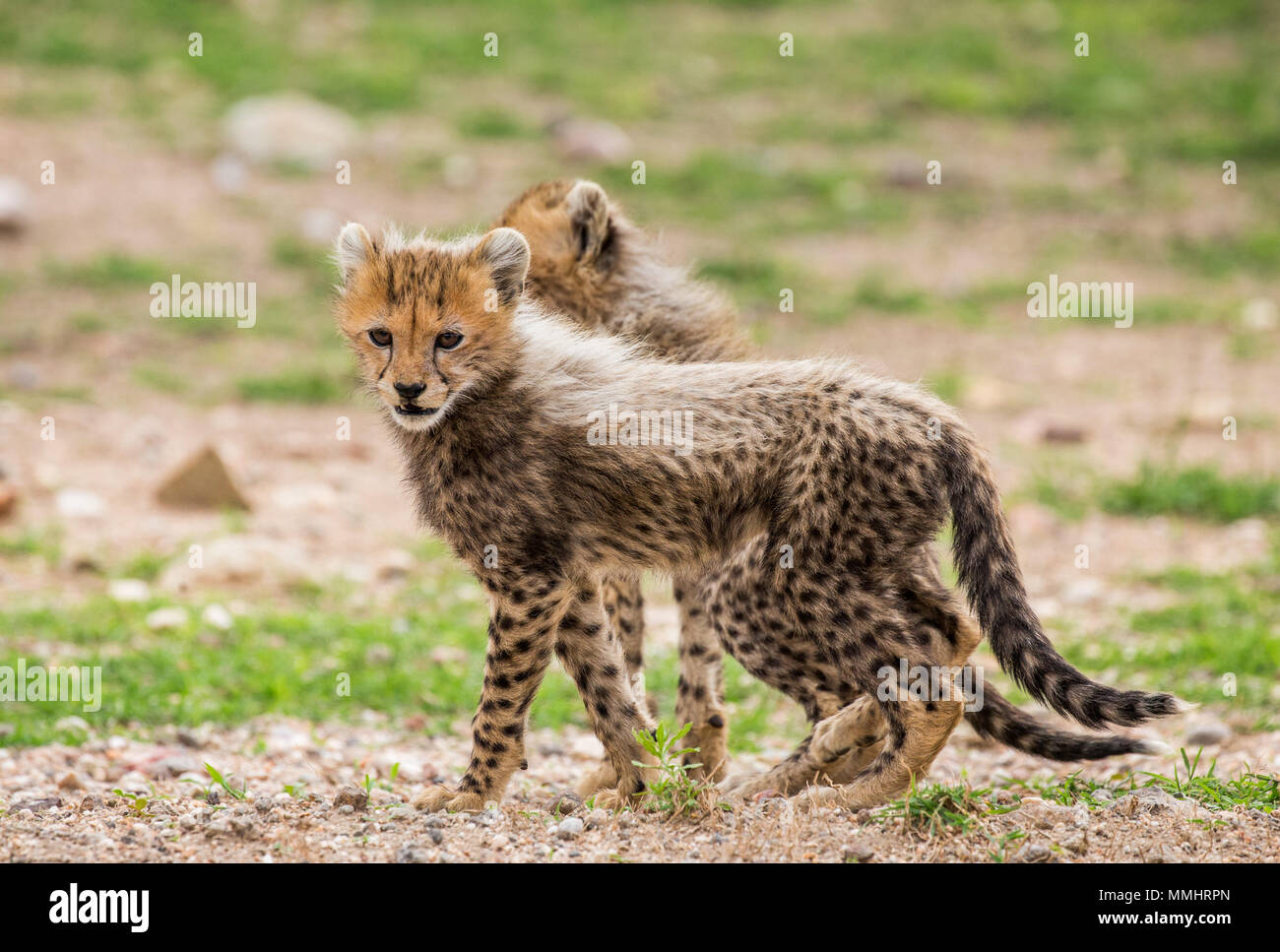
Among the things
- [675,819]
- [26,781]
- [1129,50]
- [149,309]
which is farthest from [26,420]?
[1129,50]

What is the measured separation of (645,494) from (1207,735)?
2.54 metres

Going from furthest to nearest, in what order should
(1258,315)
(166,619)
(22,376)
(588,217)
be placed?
(1258,315) → (22,376) → (166,619) → (588,217)

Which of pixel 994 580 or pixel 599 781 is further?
pixel 599 781

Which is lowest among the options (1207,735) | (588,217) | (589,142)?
(1207,735)

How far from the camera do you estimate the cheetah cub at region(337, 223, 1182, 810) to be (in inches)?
169

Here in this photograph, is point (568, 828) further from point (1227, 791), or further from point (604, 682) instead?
point (1227, 791)

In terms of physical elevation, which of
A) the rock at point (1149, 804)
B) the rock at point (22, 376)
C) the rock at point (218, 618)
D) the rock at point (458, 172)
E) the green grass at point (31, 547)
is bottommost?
the rock at point (1149, 804)

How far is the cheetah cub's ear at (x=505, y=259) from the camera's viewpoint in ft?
15.1

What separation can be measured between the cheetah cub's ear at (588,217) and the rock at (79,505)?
12.4 ft

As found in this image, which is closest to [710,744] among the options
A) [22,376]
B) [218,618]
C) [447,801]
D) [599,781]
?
[599,781]

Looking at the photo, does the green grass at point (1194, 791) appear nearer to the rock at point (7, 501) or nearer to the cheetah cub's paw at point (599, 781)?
the cheetah cub's paw at point (599, 781)

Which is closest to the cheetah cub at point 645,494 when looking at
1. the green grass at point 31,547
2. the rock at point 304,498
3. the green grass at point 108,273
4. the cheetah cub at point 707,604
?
the cheetah cub at point 707,604

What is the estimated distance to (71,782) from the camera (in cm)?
495

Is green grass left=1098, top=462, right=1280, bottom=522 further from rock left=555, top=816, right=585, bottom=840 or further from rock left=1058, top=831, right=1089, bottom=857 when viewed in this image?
rock left=555, top=816, right=585, bottom=840
